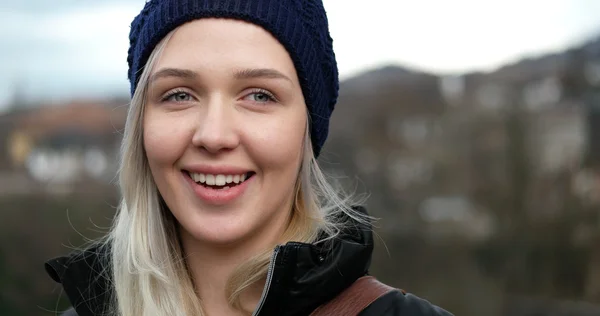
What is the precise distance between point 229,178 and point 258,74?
0.90ft

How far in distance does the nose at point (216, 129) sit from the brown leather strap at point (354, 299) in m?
0.46

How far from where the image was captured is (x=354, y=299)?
81.2 inches

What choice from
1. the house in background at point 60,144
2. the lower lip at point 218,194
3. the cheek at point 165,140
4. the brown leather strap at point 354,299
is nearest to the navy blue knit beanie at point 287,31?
the cheek at point 165,140

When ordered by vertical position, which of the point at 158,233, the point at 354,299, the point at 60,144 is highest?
the point at 158,233

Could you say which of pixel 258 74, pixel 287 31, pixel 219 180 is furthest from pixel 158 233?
pixel 287 31

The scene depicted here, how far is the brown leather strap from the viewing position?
2.04 m

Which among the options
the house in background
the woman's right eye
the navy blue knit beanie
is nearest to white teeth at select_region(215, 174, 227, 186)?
the woman's right eye

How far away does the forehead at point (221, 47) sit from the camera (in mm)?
2041

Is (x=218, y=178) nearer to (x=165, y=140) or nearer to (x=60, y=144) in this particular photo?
(x=165, y=140)

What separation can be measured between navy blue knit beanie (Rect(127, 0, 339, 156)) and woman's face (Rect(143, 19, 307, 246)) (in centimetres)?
3

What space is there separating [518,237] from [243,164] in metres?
19.6

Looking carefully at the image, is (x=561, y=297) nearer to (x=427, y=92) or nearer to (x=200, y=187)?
(x=427, y=92)

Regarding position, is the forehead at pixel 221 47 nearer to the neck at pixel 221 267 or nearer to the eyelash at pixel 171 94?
the eyelash at pixel 171 94

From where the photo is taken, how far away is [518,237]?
67.9ft
